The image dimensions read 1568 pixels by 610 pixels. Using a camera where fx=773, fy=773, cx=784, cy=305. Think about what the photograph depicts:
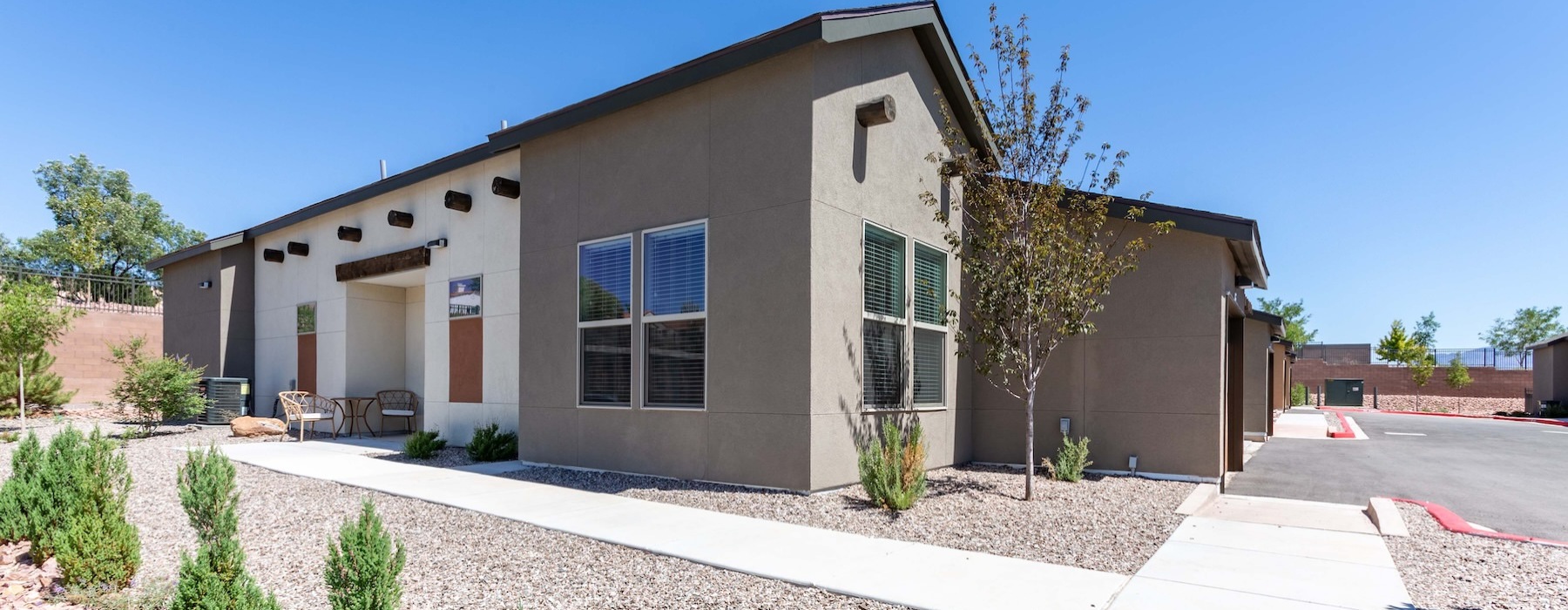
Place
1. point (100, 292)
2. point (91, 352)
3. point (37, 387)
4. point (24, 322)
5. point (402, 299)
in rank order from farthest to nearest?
point (100, 292) → point (91, 352) → point (37, 387) → point (402, 299) → point (24, 322)

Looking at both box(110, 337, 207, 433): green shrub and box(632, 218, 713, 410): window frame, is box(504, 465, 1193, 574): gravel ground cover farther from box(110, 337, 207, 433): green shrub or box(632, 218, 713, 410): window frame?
box(110, 337, 207, 433): green shrub

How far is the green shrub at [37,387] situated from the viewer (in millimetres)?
18531

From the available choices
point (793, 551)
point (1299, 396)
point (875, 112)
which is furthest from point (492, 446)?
point (1299, 396)

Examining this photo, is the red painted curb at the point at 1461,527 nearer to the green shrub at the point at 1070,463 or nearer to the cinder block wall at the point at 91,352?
the green shrub at the point at 1070,463

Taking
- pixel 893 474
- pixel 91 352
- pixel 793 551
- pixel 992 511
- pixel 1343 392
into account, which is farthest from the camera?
pixel 1343 392

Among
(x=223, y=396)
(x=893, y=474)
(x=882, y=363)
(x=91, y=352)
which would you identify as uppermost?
(x=882, y=363)

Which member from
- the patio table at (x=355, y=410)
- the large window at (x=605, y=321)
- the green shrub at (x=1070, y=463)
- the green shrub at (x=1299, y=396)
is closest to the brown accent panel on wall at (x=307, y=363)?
the patio table at (x=355, y=410)

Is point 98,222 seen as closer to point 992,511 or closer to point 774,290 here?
point 774,290

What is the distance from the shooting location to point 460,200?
41.1 ft

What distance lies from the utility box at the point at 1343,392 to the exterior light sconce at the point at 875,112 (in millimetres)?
36317

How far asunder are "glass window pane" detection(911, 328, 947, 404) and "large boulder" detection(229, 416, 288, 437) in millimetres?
11998

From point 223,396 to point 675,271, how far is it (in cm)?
1360

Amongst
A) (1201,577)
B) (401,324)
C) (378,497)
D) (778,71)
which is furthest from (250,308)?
(1201,577)

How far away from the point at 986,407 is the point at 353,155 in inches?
782
